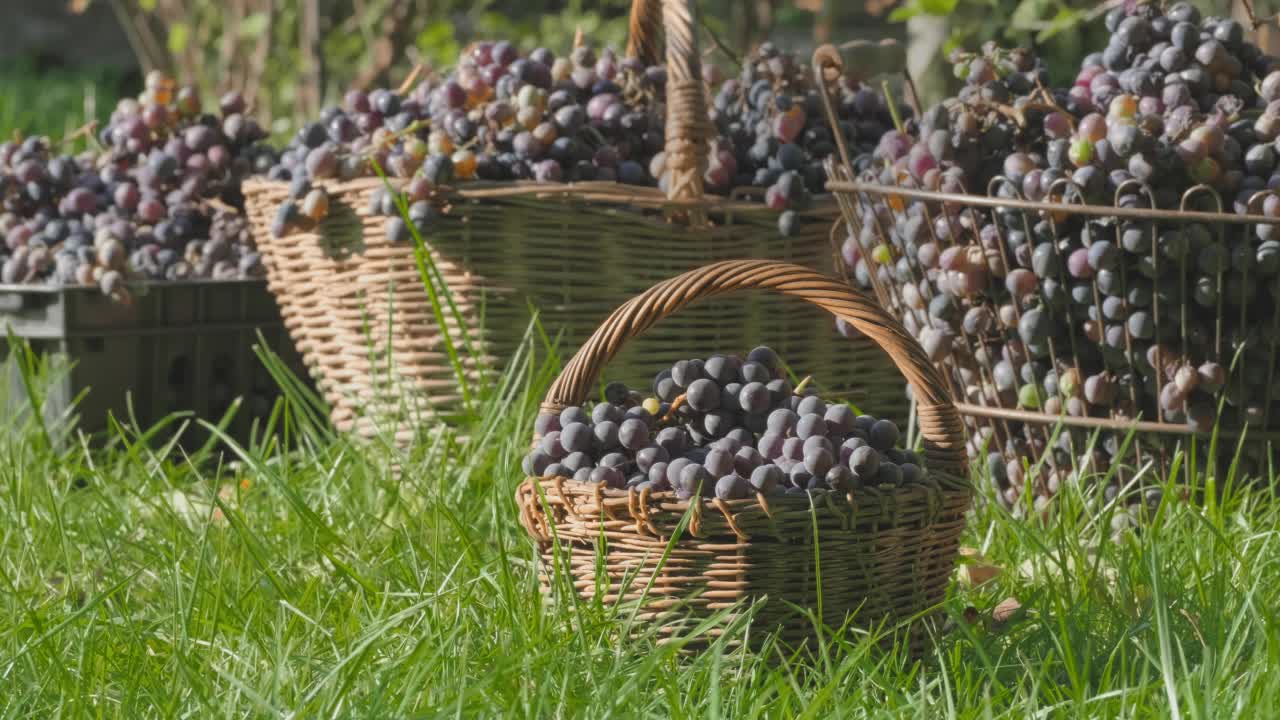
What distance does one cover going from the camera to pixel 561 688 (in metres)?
1.19

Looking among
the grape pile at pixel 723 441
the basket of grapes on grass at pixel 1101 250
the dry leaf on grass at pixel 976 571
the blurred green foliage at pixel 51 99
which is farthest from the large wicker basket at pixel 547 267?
the blurred green foliage at pixel 51 99

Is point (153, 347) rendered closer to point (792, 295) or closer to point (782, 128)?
point (782, 128)

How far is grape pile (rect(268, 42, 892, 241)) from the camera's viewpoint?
6.77 ft

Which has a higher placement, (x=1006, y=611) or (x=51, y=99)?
(x=51, y=99)

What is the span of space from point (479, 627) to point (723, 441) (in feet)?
0.95

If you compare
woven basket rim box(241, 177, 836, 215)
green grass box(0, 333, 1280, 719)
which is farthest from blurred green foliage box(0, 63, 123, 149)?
green grass box(0, 333, 1280, 719)

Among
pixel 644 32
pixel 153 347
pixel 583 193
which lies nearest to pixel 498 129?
pixel 583 193

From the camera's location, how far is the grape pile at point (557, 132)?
2.06 metres

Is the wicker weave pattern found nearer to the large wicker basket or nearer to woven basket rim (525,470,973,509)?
the large wicker basket

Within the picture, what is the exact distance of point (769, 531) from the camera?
4.08ft

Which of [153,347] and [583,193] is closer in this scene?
[583,193]

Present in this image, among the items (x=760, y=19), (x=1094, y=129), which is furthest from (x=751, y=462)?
(x=760, y=19)

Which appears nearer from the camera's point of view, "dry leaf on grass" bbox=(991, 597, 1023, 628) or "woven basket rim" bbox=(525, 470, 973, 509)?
"woven basket rim" bbox=(525, 470, 973, 509)

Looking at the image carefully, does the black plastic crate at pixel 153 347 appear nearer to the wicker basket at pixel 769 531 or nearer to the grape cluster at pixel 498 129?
the grape cluster at pixel 498 129
